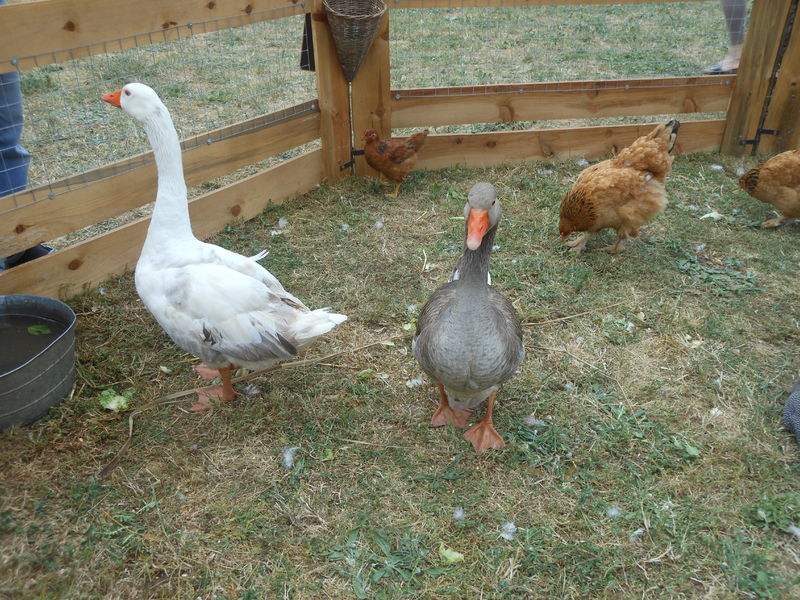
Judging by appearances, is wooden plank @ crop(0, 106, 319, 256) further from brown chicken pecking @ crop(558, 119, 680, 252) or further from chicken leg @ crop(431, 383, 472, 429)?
chicken leg @ crop(431, 383, 472, 429)

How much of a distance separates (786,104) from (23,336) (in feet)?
23.6

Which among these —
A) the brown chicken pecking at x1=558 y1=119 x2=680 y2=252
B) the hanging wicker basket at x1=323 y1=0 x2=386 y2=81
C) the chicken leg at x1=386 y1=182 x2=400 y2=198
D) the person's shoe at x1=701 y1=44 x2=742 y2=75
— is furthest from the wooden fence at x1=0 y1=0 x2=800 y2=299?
the brown chicken pecking at x1=558 y1=119 x2=680 y2=252

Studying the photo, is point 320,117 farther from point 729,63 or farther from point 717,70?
point 729,63

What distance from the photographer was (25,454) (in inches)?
115

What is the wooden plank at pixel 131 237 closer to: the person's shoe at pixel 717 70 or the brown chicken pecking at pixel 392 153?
the brown chicken pecking at pixel 392 153

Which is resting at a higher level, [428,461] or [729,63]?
[729,63]

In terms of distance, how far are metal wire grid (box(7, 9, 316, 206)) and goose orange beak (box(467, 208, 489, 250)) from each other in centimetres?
279

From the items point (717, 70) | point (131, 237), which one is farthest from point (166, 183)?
point (717, 70)

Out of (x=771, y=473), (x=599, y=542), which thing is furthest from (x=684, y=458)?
(x=599, y=542)

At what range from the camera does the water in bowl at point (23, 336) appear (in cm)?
314

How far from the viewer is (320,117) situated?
→ 5.38m

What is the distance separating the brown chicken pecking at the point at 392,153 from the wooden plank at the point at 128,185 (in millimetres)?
533

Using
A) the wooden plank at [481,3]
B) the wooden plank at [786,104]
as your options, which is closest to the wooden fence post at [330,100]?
the wooden plank at [481,3]

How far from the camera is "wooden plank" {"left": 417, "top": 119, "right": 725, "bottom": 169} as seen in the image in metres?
6.02
